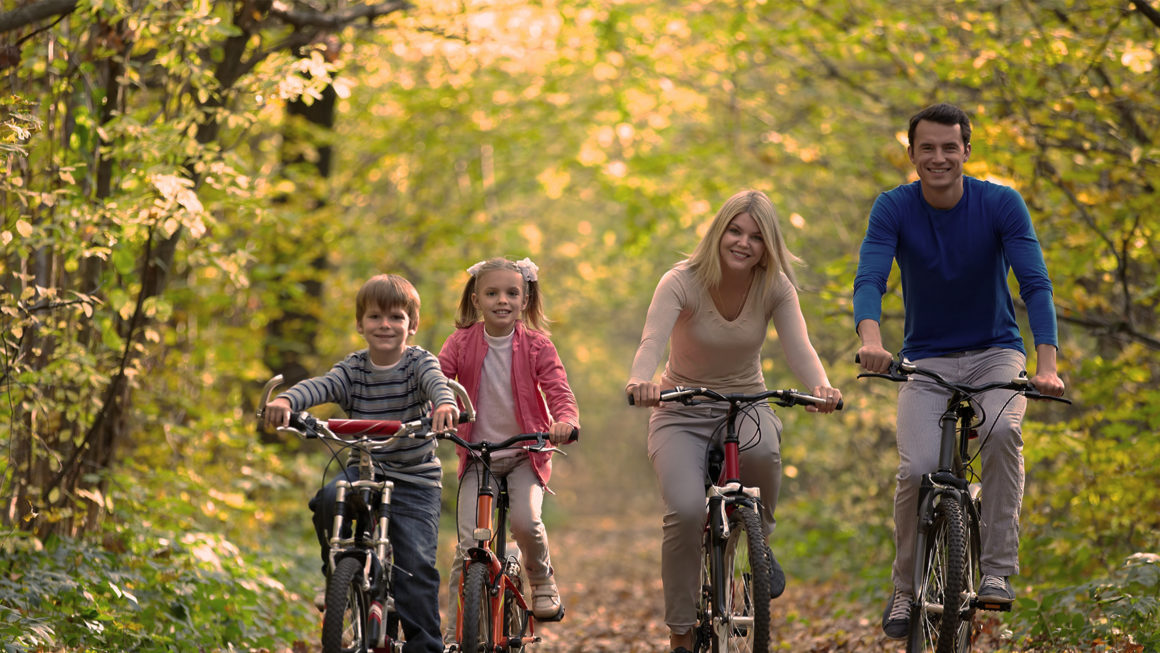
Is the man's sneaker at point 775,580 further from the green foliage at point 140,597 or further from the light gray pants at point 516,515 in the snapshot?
the green foliage at point 140,597

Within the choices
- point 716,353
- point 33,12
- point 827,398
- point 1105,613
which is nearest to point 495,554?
point 716,353

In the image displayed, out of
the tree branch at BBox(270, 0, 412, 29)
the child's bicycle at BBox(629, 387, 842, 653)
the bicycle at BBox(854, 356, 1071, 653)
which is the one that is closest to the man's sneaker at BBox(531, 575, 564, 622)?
the child's bicycle at BBox(629, 387, 842, 653)

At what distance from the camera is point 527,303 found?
6090 mm

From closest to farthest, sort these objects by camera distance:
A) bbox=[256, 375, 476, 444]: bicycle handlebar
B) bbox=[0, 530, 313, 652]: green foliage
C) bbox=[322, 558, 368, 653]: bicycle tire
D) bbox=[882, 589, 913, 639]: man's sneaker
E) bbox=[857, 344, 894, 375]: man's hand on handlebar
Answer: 1. bbox=[322, 558, 368, 653]: bicycle tire
2. bbox=[256, 375, 476, 444]: bicycle handlebar
3. bbox=[857, 344, 894, 375]: man's hand on handlebar
4. bbox=[882, 589, 913, 639]: man's sneaker
5. bbox=[0, 530, 313, 652]: green foliage

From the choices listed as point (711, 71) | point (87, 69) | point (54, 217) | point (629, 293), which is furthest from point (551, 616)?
point (629, 293)

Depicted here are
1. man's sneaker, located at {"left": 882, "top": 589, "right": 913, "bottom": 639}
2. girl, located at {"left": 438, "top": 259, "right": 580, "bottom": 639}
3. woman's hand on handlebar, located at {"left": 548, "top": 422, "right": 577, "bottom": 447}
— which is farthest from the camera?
girl, located at {"left": 438, "top": 259, "right": 580, "bottom": 639}

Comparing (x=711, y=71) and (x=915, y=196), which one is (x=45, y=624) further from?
(x=711, y=71)

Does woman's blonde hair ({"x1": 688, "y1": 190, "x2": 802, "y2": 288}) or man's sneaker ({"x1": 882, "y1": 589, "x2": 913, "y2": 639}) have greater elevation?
woman's blonde hair ({"x1": 688, "y1": 190, "x2": 802, "y2": 288})

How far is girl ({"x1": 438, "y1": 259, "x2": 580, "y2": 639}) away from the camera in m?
5.64

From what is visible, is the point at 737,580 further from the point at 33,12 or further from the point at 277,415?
the point at 33,12

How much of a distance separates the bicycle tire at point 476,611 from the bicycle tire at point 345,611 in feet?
1.54

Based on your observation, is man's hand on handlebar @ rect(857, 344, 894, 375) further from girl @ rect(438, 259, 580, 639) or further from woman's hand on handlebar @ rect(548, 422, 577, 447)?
girl @ rect(438, 259, 580, 639)

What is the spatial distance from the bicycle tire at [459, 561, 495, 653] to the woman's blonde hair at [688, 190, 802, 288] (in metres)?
1.72

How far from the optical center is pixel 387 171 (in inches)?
680
